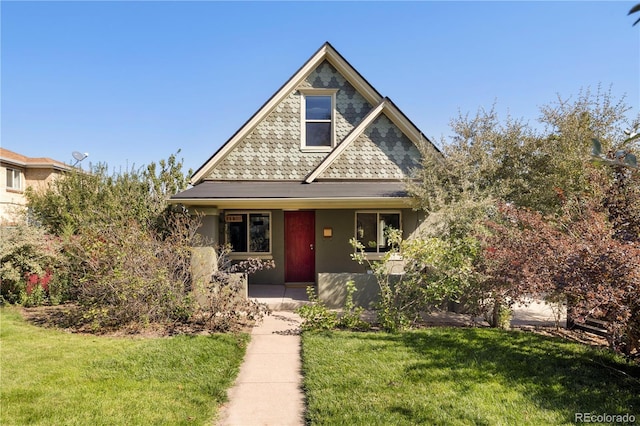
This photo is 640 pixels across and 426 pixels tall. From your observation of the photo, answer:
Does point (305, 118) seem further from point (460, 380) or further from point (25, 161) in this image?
point (25, 161)

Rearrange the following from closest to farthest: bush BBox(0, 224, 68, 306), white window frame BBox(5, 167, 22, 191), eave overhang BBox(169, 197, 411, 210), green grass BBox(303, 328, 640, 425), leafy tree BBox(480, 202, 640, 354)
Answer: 1. green grass BBox(303, 328, 640, 425)
2. leafy tree BBox(480, 202, 640, 354)
3. bush BBox(0, 224, 68, 306)
4. eave overhang BBox(169, 197, 411, 210)
5. white window frame BBox(5, 167, 22, 191)

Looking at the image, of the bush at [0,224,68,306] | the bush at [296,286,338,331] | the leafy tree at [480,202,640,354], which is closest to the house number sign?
the bush at [0,224,68,306]

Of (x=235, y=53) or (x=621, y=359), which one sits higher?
(x=235, y=53)

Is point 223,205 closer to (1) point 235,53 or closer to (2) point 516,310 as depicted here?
(1) point 235,53

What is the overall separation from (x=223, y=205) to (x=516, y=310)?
9433mm

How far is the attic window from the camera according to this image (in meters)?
12.0

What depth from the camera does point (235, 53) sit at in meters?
10.2

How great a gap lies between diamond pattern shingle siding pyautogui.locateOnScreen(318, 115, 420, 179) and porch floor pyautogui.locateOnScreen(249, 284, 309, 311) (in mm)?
4142

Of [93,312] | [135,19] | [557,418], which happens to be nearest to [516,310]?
[557,418]

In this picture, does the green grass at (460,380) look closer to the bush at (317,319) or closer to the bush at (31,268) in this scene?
the bush at (317,319)

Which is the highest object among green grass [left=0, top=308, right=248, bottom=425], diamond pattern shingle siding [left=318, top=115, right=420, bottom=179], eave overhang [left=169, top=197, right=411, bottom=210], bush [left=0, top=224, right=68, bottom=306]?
diamond pattern shingle siding [left=318, top=115, right=420, bottom=179]

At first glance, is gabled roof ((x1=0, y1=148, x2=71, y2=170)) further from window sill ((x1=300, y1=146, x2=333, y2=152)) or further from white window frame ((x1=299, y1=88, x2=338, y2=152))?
window sill ((x1=300, y1=146, x2=333, y2=152))

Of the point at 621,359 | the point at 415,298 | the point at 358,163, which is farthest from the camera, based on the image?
the point at 358,163

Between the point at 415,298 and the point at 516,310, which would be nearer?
the point at 415,298
